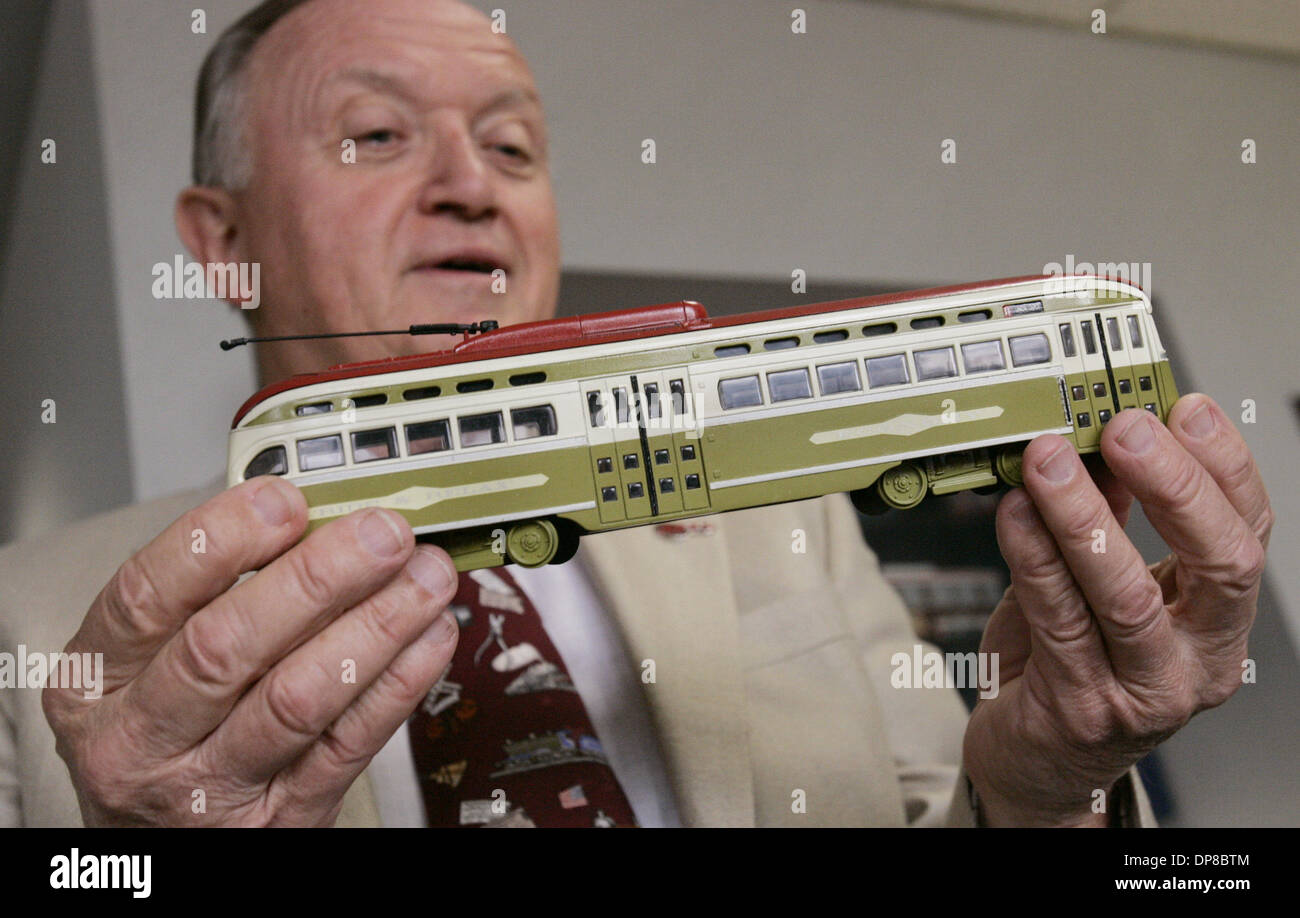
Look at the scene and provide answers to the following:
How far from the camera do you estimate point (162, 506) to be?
153 centimetres

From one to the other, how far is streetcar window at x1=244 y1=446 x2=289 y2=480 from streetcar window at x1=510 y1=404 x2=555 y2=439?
8.0 inches

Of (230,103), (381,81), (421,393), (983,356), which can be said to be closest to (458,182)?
(381,81)

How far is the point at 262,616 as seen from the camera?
90cm

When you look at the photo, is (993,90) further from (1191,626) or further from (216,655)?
(216,655)

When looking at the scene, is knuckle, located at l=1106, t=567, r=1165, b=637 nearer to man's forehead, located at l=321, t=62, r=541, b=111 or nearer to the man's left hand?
the man's left hand

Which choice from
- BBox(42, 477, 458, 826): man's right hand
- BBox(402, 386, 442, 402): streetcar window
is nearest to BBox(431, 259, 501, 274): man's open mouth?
BBox(402, 386, 442, 402): streetcar window

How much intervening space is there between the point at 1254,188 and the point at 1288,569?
3.13ft

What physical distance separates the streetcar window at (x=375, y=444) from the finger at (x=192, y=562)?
7 cm

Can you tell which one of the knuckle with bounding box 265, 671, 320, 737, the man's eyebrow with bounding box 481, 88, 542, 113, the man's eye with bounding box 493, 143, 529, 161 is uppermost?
the man's eyebrow with bounding box 481, 88, 542, 113

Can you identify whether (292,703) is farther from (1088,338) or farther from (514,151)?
(514,151)

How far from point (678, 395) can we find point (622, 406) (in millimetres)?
52

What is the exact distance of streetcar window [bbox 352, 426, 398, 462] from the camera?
0.97 meters

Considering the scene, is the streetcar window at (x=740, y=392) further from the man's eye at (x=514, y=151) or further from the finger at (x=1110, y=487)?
the man's eye at (x=514, y=151)
